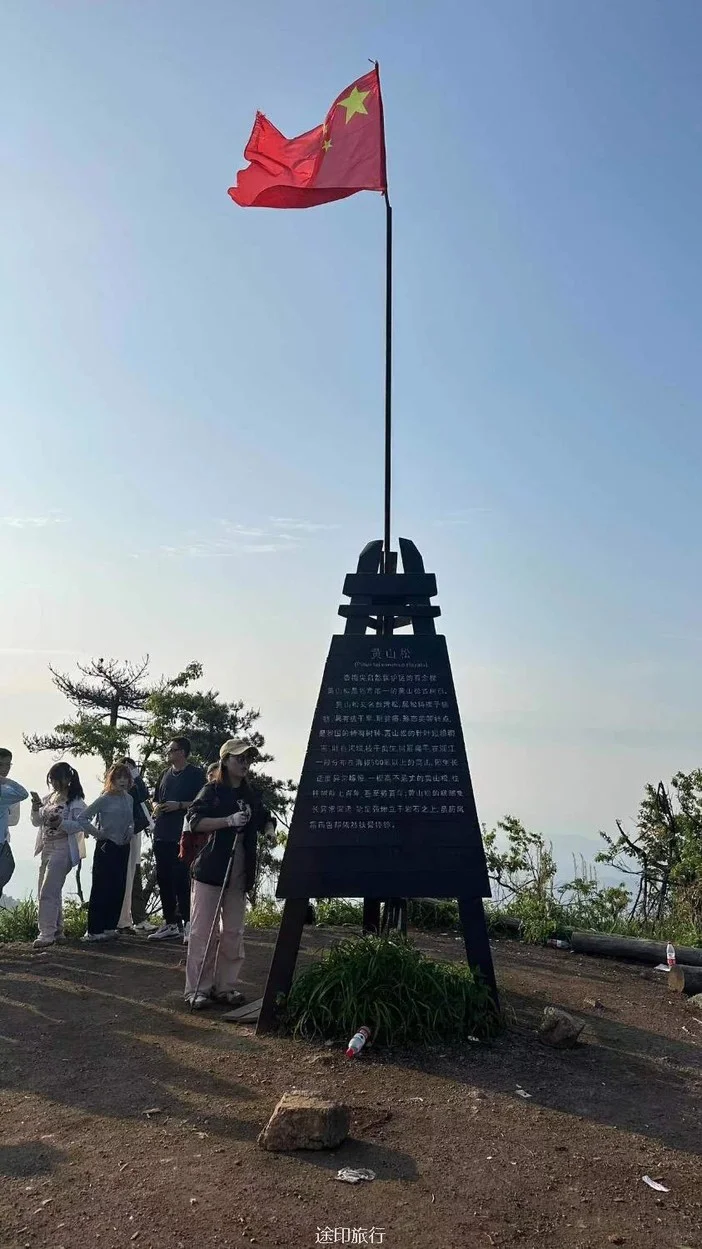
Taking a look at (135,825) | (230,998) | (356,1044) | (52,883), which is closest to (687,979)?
(356,1044)

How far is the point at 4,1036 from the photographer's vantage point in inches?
226

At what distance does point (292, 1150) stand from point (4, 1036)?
2666 mm

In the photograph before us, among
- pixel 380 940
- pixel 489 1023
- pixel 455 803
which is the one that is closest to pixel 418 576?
pixel 455 803

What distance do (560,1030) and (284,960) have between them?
68.0 inches

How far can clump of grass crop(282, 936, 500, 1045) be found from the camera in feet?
17.6

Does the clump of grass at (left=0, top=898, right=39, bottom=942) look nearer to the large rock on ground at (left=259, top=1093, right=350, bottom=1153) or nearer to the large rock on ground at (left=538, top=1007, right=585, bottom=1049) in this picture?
the large rock on ground at (left=538, top=1007, right=585, bottom=1049)

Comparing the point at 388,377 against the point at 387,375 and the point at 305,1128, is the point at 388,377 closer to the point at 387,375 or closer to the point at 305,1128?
the point at 387,375

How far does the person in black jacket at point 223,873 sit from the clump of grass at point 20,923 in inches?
136

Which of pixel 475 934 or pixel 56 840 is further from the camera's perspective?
pixel 56 840

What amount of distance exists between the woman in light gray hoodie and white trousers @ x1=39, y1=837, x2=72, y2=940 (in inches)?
13.1

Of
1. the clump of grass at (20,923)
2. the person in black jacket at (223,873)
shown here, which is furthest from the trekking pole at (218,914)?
the clump of grass at (20,923)

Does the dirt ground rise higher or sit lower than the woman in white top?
lower

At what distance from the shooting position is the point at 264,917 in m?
9.72

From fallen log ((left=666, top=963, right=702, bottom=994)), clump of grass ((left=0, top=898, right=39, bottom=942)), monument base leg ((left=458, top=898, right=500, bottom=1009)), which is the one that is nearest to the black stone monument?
monument base leg ((left=458, top=898, right=500, bottom=1009))
